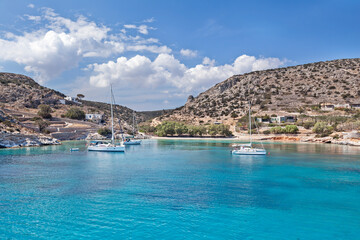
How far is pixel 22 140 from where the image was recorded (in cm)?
7119

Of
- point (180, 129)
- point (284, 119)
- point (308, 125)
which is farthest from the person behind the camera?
point (180, 129)

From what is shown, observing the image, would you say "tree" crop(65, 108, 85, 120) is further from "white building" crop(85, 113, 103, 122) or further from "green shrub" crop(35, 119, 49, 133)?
"green shrub" crop(35, 119, 49, 133)

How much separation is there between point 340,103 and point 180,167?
99.1 m

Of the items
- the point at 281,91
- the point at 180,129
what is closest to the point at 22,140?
the point at 180,129

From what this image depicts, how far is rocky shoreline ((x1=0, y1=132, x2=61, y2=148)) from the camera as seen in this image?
66963 mm

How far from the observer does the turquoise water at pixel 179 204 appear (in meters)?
16.4

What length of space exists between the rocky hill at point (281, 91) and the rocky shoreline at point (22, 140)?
7010 centimetres

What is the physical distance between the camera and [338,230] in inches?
649

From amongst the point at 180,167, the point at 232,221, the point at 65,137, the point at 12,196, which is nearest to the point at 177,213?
the point at 232,221

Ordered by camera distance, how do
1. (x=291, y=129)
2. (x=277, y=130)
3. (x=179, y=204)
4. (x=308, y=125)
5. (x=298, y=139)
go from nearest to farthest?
(x=179, y=204) < (x=298, y=139) < (x=291, y=129) < (x=277, y=130) < (x=308, y=125)

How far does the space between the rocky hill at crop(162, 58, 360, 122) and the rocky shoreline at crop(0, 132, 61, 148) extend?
2760 inches

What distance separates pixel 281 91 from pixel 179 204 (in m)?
123

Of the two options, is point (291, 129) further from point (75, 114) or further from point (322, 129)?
point (75, 114)

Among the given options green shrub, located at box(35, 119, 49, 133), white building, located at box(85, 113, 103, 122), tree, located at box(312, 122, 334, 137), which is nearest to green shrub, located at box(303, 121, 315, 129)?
tree, located at box(312, 122, 334, 137)
